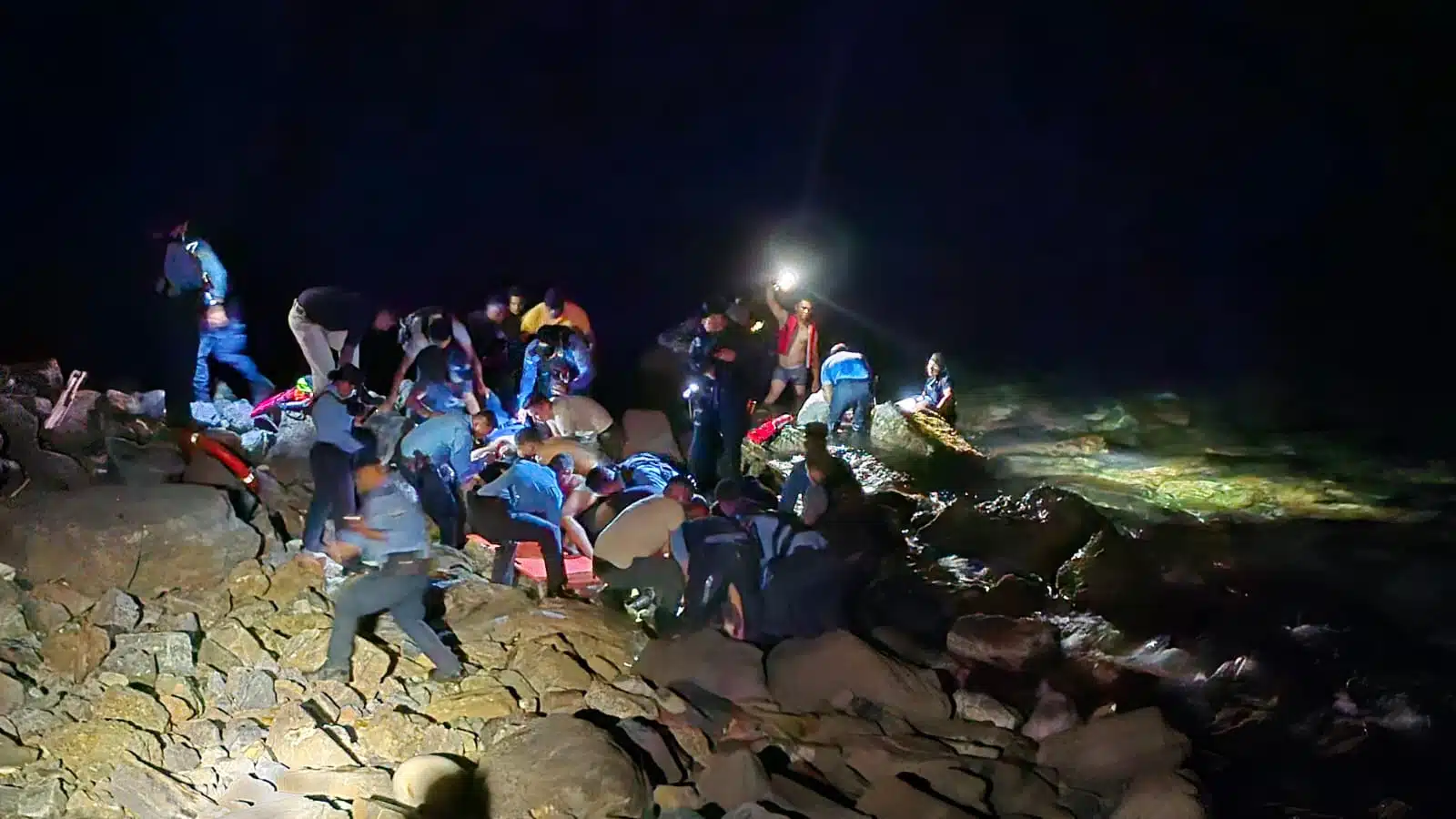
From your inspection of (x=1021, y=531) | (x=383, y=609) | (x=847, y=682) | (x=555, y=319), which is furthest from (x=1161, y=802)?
(x=555, y=319)

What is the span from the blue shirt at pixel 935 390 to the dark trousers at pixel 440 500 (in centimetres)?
745

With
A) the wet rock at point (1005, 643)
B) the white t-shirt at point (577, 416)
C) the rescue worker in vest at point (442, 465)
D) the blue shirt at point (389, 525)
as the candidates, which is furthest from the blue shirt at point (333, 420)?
the wet rock at point (1005, 643)

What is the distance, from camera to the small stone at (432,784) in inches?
188

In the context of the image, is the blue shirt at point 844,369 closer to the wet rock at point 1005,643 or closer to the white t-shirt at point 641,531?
the wet rock at point 1005,643

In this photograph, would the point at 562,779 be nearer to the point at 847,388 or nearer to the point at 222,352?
the point at 222,352

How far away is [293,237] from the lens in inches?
845

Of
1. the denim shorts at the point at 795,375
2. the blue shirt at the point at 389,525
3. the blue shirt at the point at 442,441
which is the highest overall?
the blue shirt at the point at 389,525

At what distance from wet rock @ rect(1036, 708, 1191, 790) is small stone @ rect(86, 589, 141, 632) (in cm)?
539

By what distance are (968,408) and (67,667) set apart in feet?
49.5

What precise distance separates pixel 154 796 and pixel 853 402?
9.17 metres

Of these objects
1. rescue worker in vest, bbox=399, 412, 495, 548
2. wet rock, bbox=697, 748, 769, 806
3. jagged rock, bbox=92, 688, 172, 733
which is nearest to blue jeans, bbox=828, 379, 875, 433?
rescue worker in vest, bbox=399, 412, 495, 548

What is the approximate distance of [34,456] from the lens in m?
8.55

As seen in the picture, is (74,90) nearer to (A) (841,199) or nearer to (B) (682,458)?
(B) (682,458)

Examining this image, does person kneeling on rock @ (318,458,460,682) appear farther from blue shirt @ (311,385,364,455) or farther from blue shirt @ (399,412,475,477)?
blue shirt @ (399,412,475,477)
